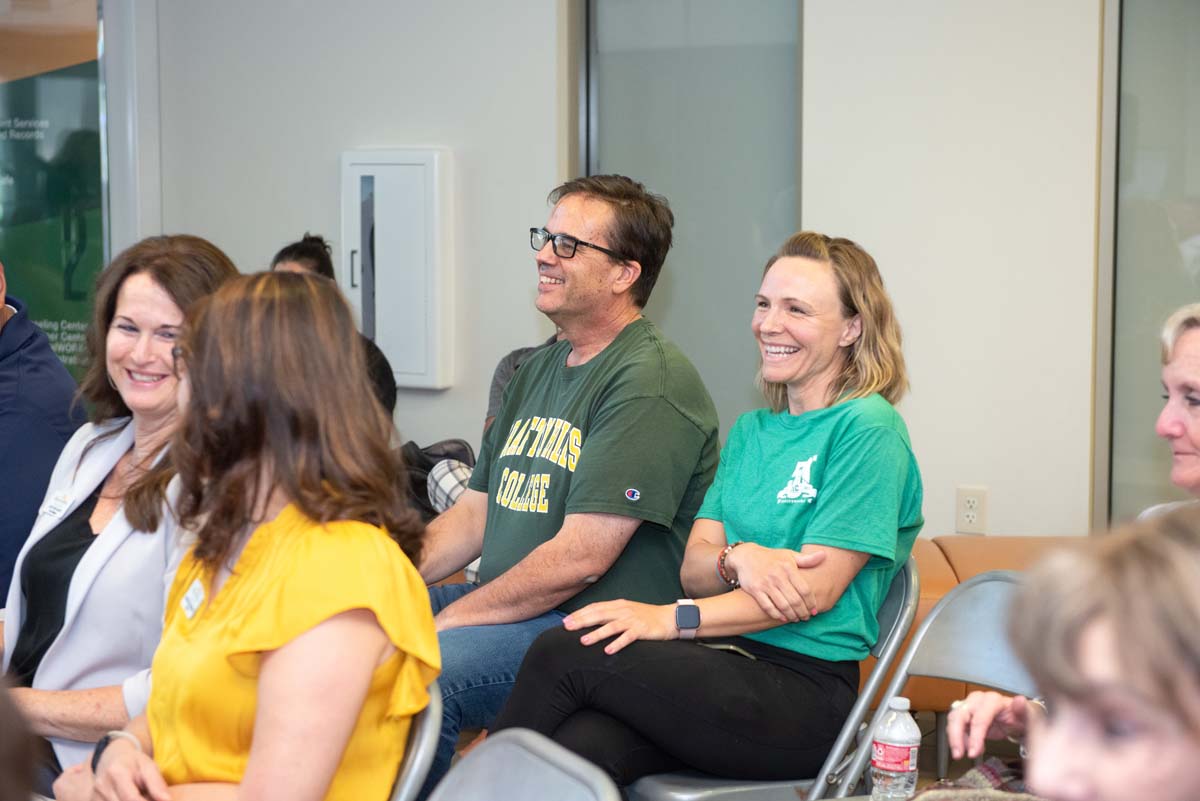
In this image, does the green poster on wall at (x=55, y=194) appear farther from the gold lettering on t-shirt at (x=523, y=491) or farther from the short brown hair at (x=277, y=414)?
the short brown hair at (x=277, y=414)

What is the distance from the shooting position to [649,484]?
2.56 metres

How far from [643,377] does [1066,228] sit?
6.85 feet

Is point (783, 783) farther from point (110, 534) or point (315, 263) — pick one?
point (315, 263)

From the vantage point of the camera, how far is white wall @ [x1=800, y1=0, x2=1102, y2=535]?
4.09 meters

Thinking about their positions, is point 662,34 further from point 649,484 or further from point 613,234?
point 649,484

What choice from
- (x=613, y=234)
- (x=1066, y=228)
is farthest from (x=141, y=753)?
(x=1066, y=228)

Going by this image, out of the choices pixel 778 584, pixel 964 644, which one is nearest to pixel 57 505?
pixel 778 584

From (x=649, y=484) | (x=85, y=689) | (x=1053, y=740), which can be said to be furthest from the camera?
(x=649, y=484)

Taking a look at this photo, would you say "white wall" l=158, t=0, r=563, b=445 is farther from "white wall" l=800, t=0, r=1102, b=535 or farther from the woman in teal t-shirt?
the woman in teal t-shirt

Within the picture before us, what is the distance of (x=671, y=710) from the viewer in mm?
2154

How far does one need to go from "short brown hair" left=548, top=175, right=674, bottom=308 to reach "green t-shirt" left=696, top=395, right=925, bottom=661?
2.01 ft

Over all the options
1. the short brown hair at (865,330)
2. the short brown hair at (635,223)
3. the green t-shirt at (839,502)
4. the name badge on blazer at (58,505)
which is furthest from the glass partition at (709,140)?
the name badge on blazer at (58,505)

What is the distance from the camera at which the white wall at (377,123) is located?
488cm

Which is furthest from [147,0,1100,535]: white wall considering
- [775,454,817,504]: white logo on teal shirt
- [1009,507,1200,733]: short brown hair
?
[1009,507,1200,733]: short brown hair
